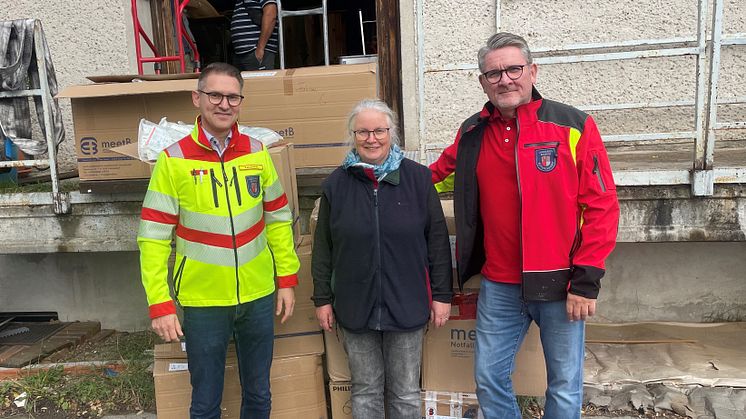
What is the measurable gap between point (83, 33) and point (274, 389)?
3.27 meters

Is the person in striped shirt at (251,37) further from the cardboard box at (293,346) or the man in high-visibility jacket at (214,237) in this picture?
the cardboard box at (293,346)

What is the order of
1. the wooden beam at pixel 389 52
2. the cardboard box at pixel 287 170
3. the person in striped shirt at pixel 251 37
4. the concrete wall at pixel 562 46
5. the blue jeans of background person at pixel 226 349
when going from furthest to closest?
the person in striped shirt at pixel 251 37
the wooden beam at pixel 389 52
the concrete wall at pixel 562 46
the cardboard box at pixel 287 170
the blue jeans of background person at pixel 226 349

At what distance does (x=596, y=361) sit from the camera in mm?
3459

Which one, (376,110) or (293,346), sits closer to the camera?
(376,110)

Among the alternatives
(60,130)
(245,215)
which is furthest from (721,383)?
(60,130)

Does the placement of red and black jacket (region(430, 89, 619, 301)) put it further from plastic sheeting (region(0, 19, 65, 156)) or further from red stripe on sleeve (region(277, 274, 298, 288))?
plastic sheeting (region(0, 19, 65, 156))

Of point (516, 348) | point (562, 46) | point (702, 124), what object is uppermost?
point (562, 46)

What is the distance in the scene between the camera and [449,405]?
2770 millimetres

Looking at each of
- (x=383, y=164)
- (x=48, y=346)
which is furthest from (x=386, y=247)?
(x=48, y=346)

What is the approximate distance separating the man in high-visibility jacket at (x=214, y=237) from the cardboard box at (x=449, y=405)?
35.3 inches

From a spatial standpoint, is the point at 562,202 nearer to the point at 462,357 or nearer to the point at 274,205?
the point at 462,357

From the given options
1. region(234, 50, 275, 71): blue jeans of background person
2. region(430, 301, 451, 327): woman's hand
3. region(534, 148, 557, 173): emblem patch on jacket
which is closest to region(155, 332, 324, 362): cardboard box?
region(430, 301, 451, 327): woman's hand

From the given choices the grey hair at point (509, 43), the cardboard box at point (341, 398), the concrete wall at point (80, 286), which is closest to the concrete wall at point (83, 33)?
the concrete wall at point (80, 286)

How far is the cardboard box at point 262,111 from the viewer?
10.3 feet
